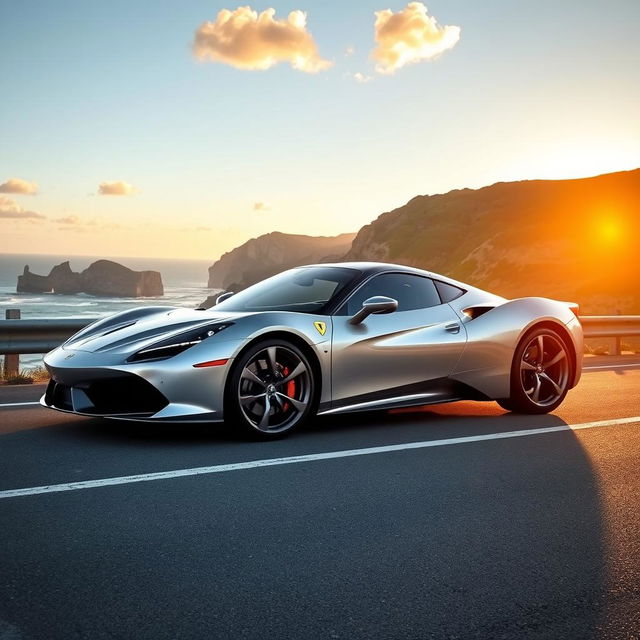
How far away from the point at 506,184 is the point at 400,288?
388 ft

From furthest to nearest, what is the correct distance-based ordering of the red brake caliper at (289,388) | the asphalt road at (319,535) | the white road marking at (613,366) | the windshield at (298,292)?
the white road marking at (613,366), the windshield at (298,292), the red brake caliper at (289,388), the asphalt road at (319,535)

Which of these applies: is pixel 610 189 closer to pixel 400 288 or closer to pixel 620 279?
pixel 620 279

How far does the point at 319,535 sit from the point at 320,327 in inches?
99.4

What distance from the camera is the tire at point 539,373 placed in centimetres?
716

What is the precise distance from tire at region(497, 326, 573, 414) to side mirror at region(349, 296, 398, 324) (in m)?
1.68

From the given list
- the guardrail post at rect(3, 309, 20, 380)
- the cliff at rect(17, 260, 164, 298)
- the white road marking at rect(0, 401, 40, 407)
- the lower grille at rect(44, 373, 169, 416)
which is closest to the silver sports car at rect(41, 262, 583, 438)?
the lower grille at rect(44, 373, 169, 416)

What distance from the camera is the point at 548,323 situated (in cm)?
740

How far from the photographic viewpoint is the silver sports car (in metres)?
5.44

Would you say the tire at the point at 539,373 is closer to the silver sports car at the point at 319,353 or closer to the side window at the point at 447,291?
the silver sports car at the point at 319,353

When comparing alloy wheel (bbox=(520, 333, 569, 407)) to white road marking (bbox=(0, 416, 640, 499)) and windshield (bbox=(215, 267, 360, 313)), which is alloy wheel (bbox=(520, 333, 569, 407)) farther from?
windshield (bbox=(215, 267, 360, 313))

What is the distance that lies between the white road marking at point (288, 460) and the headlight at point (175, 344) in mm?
964

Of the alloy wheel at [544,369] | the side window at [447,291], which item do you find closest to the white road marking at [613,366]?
the alloy wheel at [544,369]

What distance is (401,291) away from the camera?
674 centimetres

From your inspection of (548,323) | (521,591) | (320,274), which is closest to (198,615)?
(521,591)
